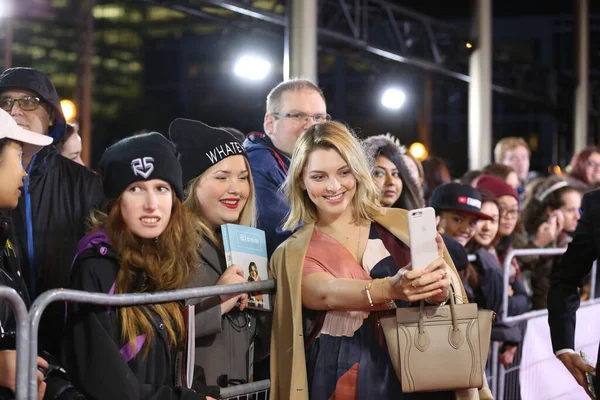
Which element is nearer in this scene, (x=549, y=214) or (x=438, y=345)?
(x=438, y=345)

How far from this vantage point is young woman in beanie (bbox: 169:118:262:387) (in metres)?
3.36

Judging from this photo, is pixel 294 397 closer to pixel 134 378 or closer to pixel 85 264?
pixel 134 378

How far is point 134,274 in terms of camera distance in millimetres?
3094

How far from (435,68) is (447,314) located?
45.4 ft

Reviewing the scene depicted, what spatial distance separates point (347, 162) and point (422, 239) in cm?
54

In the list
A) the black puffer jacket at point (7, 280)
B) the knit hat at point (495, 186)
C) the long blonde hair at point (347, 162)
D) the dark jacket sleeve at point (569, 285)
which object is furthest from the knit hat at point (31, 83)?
the knit hat at point (495, 186)

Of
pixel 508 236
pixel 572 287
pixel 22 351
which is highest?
pixel 508 236

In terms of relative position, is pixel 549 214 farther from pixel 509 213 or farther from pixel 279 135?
pixel 279 135

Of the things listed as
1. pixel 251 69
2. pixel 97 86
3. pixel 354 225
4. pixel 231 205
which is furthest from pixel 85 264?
pixel 97 86

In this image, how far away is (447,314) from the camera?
3170mm

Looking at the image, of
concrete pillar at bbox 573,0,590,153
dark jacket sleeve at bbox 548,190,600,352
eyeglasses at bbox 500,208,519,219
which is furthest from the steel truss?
dark jacket sleeve at bbox 548,190,600,352

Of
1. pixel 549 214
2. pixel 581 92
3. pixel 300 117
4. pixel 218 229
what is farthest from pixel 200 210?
pixel 581 92

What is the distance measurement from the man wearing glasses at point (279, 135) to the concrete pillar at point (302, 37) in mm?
5117

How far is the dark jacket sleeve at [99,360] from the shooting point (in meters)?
2.82
